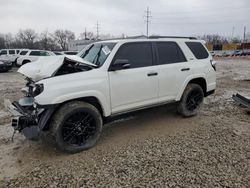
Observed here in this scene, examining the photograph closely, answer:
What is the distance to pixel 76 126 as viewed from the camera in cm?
372

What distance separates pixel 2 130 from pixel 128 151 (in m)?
2.82

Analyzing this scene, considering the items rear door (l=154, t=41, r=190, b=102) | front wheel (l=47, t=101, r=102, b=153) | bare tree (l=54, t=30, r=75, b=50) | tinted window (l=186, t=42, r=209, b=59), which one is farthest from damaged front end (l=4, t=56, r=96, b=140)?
bare tree (l=54, t=30, r=75, b=50)

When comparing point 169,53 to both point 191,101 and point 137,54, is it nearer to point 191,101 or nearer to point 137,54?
point 137,54

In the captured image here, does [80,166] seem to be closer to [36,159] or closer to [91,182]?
[91,182]

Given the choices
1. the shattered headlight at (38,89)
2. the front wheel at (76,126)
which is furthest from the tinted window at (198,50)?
the shattered headlight at (38,89)

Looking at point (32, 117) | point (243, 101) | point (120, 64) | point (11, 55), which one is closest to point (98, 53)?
point (120, 64)

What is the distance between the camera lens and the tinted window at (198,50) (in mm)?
5344

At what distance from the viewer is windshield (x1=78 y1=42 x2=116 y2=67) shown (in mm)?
4125

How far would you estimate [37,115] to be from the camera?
355 cm

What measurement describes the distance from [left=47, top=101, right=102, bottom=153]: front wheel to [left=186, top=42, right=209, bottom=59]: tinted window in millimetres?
2850

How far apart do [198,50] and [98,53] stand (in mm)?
2549

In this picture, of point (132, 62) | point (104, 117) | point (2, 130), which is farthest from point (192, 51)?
point (2, 130)

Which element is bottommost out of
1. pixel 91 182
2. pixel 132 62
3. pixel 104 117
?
pixel 91 182

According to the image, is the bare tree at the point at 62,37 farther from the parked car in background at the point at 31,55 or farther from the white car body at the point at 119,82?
the white car body at the point at 119,82
